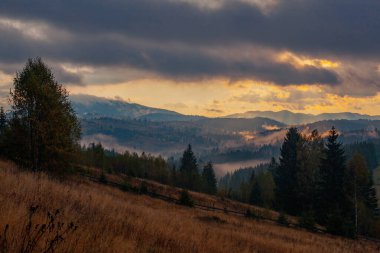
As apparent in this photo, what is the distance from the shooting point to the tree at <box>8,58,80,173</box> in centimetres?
3266

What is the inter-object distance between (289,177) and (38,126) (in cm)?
5395

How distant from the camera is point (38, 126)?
32188 mm

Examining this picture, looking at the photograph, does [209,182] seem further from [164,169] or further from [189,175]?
[164,169]

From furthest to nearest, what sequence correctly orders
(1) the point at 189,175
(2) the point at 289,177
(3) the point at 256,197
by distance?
(1) the point at 189,175 → (3) the point at 256,197 → (2) the point at 289,177

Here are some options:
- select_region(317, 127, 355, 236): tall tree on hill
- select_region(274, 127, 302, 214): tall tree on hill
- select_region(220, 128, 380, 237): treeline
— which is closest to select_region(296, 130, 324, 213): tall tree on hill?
select_region(220, 128, 380, 237): treeline

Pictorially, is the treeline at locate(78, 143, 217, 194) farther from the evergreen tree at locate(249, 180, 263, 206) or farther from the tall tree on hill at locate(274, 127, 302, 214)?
the tall tree on hill at locate(274, 127, 302, 214)

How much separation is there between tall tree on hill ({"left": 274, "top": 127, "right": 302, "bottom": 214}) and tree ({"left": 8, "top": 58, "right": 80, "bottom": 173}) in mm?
46952

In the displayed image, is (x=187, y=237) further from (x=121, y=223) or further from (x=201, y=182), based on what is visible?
(x=201, y=182)

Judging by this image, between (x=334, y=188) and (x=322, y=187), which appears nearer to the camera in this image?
(x=334, y=188)

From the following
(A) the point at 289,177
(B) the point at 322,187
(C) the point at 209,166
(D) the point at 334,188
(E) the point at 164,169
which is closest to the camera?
(D) the point at 334,188

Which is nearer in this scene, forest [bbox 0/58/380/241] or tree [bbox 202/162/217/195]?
forest [bbox 0/58/380/241]

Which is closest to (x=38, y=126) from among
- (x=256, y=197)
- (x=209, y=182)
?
(x=256, y=197)

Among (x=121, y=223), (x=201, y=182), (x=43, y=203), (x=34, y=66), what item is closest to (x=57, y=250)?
(x=121, y=223)

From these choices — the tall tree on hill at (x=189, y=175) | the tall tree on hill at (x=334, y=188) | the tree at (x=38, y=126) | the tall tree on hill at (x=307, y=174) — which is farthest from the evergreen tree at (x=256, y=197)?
the tree at (x=38, y=126)
